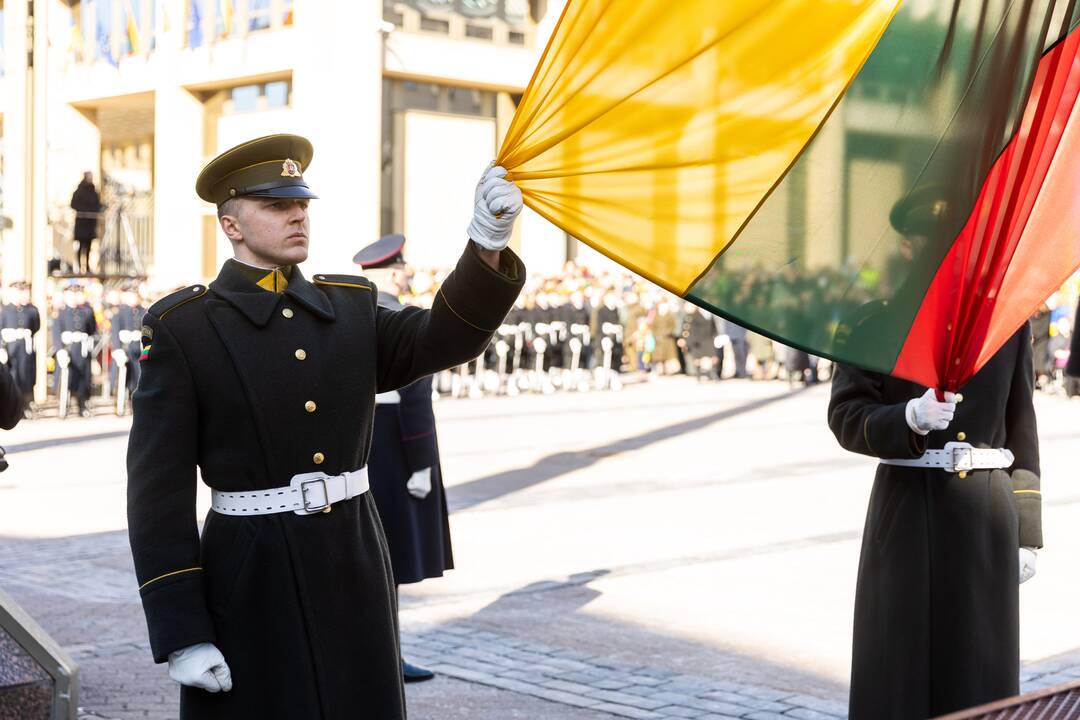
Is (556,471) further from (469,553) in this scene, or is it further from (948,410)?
(948,410)

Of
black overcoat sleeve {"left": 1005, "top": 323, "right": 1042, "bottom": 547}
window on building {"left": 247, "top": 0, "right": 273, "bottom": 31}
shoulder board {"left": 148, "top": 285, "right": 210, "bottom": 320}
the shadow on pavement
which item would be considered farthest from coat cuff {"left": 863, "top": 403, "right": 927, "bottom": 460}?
window on building {"left": 247, "top": 0, "right": 273, "bottom": 31}

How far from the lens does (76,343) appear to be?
20766 millimetres

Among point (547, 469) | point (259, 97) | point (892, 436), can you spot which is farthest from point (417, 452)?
point (259, 97)

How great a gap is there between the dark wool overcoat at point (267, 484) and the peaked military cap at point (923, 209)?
842mm

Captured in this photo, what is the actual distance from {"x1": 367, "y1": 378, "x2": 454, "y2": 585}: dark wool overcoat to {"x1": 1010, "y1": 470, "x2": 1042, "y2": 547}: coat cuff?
8.69 ft

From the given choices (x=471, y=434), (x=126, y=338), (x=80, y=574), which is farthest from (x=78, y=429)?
(x=80, y=574)

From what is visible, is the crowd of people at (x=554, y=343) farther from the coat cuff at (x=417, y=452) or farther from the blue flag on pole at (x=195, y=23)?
the coat cuff at (x=417, y=452)

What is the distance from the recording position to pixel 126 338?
850 inches

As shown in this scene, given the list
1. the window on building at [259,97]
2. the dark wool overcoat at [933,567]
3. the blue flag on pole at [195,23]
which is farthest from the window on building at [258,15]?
the dark wool overcoat at [933,567]

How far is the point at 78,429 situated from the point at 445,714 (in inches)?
541

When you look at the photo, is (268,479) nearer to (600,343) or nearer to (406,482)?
(406,482)

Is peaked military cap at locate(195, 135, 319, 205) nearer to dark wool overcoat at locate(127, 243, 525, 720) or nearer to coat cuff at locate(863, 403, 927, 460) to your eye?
dark wool overcoat at locate(127, 243, 525, 720)

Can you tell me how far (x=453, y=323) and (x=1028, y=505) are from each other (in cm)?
221

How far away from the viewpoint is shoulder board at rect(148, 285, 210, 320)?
140 inches
